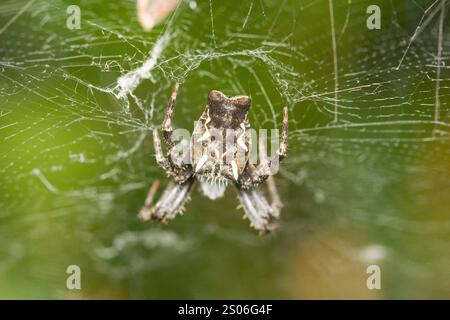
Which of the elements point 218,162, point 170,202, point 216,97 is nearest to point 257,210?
point 170,202

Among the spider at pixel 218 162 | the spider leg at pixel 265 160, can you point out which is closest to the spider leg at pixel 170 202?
the spider at pixel 218 162

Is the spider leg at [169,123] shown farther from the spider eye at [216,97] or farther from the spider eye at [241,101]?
the spider eye at [241,101]

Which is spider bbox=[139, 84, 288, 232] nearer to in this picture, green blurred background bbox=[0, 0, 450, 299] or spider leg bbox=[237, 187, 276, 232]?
spider leg bbox=[237, 187, 276, 232]

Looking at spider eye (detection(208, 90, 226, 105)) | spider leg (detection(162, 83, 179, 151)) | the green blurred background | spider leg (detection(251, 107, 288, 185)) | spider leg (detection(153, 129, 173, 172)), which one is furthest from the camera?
the green blurred background

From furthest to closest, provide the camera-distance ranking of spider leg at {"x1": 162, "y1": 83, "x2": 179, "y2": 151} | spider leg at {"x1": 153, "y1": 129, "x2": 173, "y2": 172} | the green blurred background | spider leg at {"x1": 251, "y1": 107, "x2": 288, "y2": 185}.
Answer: the green blurred background, spider leg at {"x1": 153, "y1": 129, "x2": 173, "y2": 172}, spider leg at {"x1": 251, "y1": 107, "x2": 288, "y2": 185}, spider leg at {"x1": 162, "y1": 83, "x2": 179, "y2": 151}

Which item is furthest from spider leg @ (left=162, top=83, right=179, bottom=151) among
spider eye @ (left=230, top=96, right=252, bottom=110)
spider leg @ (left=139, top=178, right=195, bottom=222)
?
spider leg @ (left=139, top=178, right=195, bottom=222)
